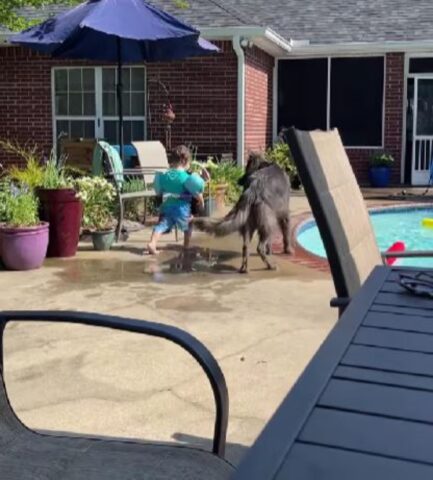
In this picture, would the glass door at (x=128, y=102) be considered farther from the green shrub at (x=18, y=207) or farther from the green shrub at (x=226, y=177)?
the green shrub at (x=18, y=207)

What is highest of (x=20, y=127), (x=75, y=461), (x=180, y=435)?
(x=20, y=127)

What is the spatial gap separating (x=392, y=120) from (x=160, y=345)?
11.0m

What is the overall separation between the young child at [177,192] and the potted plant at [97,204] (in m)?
0.63

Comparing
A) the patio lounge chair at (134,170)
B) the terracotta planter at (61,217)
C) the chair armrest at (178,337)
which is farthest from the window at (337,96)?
the chair armrest at (178,337)

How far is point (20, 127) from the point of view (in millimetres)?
13227

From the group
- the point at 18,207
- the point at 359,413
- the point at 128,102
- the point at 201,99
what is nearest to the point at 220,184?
the point at 201,99

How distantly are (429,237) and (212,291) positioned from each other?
18.2ft

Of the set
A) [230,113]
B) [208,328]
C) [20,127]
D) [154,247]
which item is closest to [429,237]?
[230,113]

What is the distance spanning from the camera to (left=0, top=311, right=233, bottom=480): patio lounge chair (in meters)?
1.83

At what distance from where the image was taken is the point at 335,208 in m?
2.76

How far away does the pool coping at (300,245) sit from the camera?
6742 mm

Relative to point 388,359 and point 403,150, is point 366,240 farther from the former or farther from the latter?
point 403,150

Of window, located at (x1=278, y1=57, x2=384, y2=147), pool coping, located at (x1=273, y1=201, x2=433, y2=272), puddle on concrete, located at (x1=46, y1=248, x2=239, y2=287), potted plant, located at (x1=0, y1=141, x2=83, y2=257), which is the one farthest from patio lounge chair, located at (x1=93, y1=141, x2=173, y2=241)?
window, located at (x1=278, y1=57, x2=384, y2=147)

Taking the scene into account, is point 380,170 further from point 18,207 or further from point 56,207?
point 18,207
